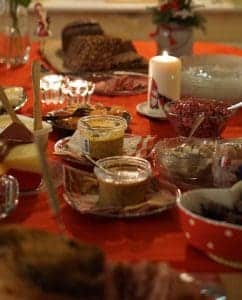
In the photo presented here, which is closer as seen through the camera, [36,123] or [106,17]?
[36,123]

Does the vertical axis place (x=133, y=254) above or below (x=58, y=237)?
below

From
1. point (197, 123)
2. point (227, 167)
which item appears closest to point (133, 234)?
point (227, 167)

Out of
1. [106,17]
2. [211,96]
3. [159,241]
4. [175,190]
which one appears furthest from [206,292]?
[106,17]

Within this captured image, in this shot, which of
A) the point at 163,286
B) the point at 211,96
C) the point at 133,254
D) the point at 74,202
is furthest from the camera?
the point at 211,96

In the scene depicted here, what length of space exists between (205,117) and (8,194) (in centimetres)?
50

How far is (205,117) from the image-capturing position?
5.22ft

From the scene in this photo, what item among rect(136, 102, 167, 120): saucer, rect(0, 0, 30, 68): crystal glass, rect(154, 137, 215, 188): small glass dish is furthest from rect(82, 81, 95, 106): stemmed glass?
rect(154, 137, 215, 188): small glass dish

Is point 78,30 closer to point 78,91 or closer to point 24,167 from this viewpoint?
point 78,91

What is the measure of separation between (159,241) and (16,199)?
25cm

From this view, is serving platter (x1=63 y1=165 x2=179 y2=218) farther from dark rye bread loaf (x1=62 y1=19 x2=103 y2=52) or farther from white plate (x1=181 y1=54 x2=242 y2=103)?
dark rye bread loaf (x1=62 y1=19 x2=103 y2=52)

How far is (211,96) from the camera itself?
1872mm

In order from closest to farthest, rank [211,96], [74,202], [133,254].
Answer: [133,254]
[74,202]
[211,96]

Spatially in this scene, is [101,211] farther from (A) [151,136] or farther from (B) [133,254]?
(A) [151,136]

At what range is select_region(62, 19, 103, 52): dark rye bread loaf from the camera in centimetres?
242
